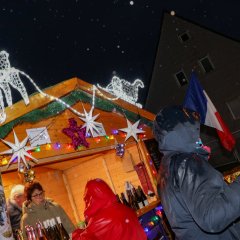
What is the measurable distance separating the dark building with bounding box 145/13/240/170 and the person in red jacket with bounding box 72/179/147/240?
653 inches

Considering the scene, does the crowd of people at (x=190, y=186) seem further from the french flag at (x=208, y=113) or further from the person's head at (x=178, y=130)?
the french flag at (x=208, y=113)

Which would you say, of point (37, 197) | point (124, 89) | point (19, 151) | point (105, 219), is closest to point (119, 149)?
point (124, 89)

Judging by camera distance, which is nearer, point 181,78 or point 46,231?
point 46,231

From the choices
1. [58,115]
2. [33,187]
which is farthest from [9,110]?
[33,187]

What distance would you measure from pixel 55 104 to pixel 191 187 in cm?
474

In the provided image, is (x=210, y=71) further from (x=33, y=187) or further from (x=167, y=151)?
(x=167, y=151)

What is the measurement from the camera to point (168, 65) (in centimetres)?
2228

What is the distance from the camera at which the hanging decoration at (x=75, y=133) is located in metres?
6.44

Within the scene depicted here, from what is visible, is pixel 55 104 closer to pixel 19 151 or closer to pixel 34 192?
pixel 19 151

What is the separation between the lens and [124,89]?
8375 millimetres

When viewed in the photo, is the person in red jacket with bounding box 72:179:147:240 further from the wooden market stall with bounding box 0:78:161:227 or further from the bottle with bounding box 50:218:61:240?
the wooden market stall with bounding box 0:78:161:227

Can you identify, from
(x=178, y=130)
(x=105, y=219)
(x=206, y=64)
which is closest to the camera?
(x=178, y=130)

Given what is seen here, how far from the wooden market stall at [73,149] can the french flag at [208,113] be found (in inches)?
62.0

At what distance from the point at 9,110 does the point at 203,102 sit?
4.66m
